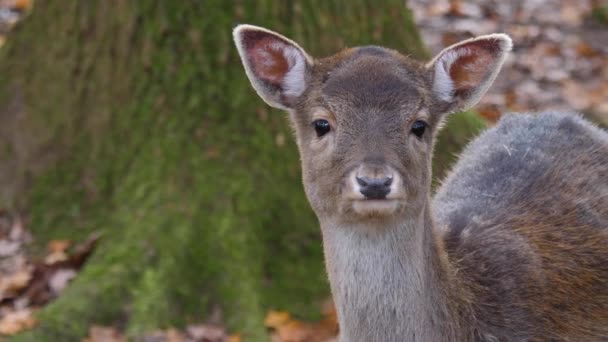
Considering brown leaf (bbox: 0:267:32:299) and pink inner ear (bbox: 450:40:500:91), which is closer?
pink inner ear (bbox: 450:40:500:91)

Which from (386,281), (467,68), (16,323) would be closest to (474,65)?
(467,68)

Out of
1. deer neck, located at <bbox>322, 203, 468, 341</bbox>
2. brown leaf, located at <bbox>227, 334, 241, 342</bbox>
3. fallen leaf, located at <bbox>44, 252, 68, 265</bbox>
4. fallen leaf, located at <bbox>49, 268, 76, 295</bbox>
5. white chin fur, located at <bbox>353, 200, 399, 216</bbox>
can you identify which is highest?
white chin fur, located at <bbox>353, 200, 399, 216</bbox>

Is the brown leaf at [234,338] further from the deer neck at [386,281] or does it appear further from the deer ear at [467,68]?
the deer ear at [467,68]

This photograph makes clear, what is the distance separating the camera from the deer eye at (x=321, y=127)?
420cm

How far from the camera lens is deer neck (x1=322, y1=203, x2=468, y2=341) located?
4.12 m

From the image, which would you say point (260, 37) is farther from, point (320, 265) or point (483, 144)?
point (320, 265)

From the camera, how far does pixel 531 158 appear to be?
5.11 metres

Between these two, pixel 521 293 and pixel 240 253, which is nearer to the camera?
pixel 521 293

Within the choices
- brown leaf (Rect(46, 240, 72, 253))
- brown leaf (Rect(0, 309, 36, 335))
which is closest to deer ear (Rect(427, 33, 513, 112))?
brown leaf (Rect(0, 309, 36, 335))

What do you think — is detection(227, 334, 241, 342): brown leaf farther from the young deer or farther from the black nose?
the black nose

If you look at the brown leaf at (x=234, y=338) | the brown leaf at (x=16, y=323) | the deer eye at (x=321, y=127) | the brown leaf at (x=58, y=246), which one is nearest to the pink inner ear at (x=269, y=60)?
the deer eye at (x=321, y=127)

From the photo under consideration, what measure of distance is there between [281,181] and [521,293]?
2.03 meters

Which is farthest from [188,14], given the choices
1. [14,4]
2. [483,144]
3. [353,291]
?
[14,4]

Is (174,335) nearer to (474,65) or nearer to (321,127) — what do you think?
(321,127)
